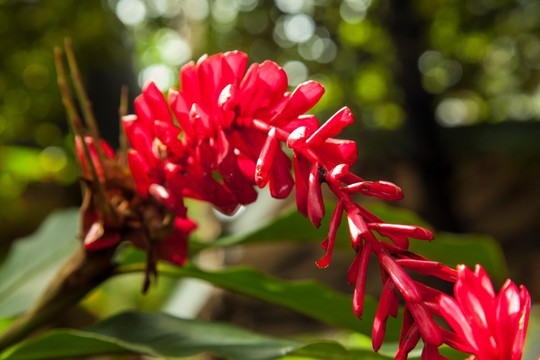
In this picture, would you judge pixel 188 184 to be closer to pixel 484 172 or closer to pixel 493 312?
pixel 493 312

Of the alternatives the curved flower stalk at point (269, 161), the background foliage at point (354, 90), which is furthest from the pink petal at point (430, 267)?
the background foliage at point (354, 90)

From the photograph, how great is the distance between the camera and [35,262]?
0.60m

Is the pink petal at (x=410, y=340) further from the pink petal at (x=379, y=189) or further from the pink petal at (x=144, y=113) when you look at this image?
the pink petal at (x=144, y=113)

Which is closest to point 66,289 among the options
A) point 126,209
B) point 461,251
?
point 126,209

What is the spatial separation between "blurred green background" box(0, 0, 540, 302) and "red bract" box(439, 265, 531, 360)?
52cm

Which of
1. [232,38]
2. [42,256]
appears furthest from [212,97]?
[232,38]

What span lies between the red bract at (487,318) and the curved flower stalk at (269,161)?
0.01m

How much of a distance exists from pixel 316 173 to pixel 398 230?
4 cm

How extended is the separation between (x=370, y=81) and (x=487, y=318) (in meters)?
3.16

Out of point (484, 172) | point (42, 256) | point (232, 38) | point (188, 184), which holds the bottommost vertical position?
point (484, 172)

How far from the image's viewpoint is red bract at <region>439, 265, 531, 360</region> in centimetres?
18

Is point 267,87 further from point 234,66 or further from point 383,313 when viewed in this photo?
point 383,313

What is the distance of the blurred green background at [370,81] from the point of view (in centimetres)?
163

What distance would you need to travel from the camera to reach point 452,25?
2738mm
